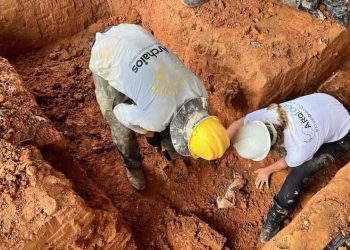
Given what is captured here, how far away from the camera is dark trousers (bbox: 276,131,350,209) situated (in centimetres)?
275

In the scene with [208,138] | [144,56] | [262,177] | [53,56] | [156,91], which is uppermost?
[144,56]

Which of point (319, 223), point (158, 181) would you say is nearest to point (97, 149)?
point (158, 181)

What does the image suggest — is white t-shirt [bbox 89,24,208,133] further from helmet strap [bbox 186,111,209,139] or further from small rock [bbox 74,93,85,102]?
small rock [bbox 74,93,85,102]

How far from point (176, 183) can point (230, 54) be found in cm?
106

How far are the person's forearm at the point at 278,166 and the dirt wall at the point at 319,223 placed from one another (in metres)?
0.43

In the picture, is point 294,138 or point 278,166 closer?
point 294,138

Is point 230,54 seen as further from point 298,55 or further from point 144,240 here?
point 144,240

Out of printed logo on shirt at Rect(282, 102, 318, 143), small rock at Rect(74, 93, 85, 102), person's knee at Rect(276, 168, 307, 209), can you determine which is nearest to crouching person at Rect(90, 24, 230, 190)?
printed logo on shirt at Rect(282, 102, 318, 143)

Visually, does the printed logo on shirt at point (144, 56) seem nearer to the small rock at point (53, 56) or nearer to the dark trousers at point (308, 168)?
the dark trousers at point (308, 168)

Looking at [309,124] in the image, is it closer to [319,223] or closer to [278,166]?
[278,166]

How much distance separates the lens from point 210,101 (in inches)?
131

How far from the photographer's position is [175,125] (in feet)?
7.59

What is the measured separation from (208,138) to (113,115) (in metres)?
0.77

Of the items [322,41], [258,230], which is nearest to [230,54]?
[322,41]
